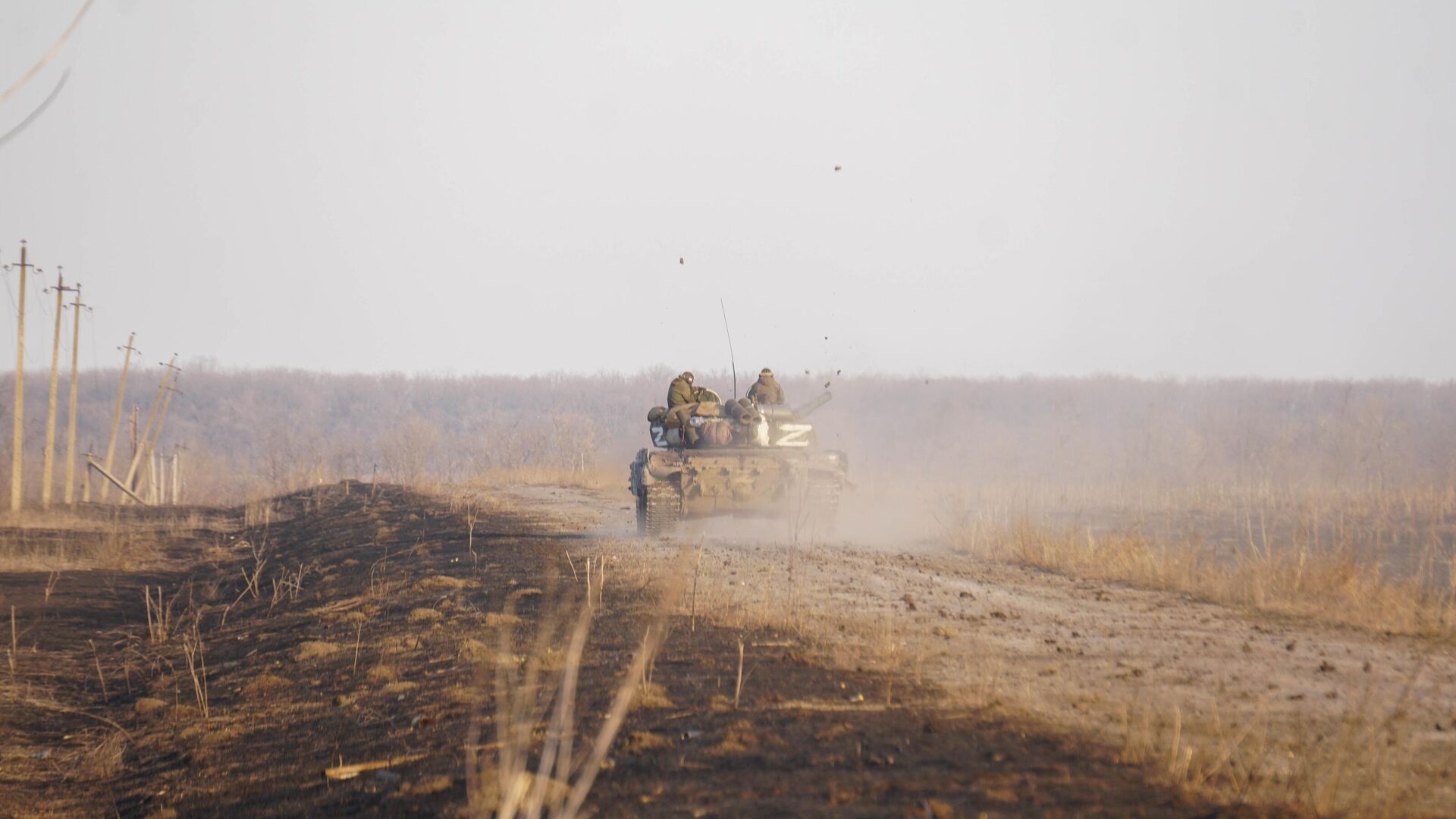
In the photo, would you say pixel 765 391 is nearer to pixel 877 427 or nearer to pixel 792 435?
pixel 792 435

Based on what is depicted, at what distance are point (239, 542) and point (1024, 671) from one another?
60.8 feet

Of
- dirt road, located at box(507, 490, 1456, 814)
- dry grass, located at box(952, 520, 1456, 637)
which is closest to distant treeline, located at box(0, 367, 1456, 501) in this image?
dry grass, located at box(952, 520, 1456, 637)

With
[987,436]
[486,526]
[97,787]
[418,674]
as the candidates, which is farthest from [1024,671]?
[987,436]

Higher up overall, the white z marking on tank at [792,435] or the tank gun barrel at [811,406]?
the tank gun barrel at [811,406]

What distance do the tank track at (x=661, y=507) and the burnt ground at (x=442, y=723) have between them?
3.23 m

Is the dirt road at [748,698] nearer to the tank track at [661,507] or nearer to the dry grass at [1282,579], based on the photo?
the dry grass at [1282,579]

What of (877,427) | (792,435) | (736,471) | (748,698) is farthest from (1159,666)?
(877,427)

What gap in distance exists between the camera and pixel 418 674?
7.38 metres

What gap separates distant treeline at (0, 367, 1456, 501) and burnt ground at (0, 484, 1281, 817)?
10106 millimetres

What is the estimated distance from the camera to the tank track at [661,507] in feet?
52.2

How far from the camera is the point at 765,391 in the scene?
59.3 ft

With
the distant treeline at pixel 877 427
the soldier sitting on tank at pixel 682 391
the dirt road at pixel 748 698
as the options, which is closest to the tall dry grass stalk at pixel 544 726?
the dirt road at pixel 748 698

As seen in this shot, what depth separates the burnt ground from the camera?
444 centimetres

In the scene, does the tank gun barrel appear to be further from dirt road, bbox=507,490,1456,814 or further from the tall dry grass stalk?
the tall dry grass stalk
